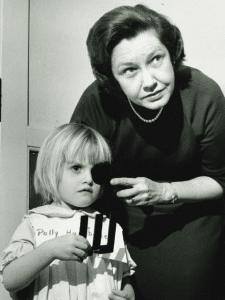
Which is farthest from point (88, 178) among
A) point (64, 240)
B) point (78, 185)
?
point (64, 240)

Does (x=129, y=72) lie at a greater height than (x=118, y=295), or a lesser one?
greater

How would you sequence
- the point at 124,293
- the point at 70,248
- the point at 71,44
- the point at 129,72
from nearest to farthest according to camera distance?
1. the point at 70,248
2. the point at 124,293
3. the point at 129,72
4. the point at 71,44

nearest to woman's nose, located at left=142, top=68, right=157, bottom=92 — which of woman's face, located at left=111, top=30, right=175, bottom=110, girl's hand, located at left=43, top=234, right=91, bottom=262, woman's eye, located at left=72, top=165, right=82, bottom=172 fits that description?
woman's face, located at left=111, top=30, right=175, bottom=110

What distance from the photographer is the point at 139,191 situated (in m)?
1.04

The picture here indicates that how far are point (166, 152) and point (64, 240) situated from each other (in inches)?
15.2

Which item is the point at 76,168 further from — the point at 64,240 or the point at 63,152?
the point at 64,240

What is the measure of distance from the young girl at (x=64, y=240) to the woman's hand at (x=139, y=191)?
0.17ft

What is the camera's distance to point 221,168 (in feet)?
3.88

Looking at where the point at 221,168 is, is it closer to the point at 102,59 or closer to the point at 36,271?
the point at 102,59

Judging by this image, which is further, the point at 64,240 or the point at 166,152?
the point at 166,152

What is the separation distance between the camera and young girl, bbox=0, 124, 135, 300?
0.91 meters

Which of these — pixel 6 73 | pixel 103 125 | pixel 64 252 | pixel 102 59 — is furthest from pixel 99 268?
pixel 6 73

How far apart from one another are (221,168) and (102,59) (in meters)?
0.39

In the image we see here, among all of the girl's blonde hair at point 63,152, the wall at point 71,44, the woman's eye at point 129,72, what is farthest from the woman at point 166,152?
the wall at point 71,44
